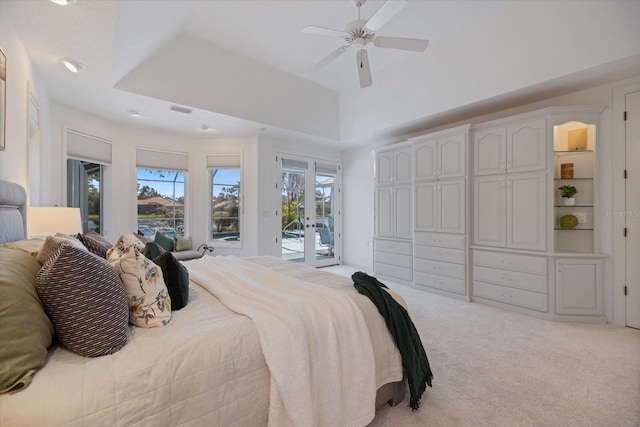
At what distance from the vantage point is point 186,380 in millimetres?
1086

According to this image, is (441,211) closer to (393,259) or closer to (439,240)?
(439,240)

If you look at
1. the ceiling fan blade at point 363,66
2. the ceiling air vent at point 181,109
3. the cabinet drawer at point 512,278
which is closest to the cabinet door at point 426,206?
the cabinet drawer at point 512,278

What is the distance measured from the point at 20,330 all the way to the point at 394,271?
15.0 ft

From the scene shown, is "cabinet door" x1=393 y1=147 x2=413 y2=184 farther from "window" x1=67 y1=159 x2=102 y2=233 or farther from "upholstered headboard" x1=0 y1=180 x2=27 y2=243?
"window" x1=67 y1=159 x2=102 y2=233

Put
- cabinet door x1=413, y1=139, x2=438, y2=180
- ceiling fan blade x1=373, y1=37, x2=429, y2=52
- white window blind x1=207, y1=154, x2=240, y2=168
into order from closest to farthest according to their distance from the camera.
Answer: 1. ceiling fan blade x1=373, y1=37, x2=429, y2=52
2. cabinet door x1=413, y1=139, x2=438, y2=180
3. white window blind x1=207, y1=154, x2=240, y2=168

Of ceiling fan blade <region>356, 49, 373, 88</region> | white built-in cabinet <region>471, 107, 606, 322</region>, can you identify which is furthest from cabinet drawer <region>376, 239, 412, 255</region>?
ceiling fan blade <region>356, 49, 373, 88</region>

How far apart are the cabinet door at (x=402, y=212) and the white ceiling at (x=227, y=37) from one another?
1089 millimetres

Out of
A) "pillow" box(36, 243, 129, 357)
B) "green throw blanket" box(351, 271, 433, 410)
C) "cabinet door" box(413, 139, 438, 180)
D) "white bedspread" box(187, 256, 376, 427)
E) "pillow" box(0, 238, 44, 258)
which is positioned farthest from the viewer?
"cabinet door" box(413, 139, 438, 180)

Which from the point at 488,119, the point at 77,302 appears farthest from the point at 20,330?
the point at 488,119

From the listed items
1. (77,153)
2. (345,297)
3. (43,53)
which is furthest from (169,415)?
(77,153)

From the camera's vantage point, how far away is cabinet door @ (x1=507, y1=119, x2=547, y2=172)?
10.7ft

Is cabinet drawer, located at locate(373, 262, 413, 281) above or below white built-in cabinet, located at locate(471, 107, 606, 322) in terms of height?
below

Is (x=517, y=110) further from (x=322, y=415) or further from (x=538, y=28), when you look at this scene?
(x=322, y=415)

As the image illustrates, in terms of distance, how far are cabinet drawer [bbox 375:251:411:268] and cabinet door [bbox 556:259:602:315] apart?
6.30 feet
